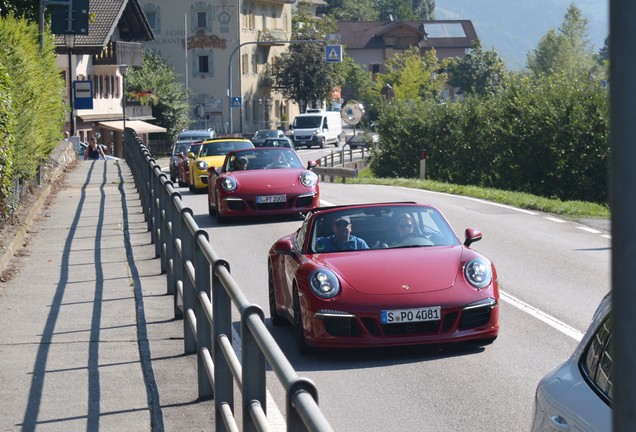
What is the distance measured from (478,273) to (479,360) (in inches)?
28.9

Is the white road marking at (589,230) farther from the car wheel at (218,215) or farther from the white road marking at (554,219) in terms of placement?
the car wheel at (218,215)

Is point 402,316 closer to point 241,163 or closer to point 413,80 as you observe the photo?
point 241,163

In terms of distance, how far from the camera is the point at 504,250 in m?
17.0

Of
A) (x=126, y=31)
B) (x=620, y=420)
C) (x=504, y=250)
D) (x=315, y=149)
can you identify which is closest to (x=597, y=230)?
(x=504, y=250)

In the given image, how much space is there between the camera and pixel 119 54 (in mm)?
70625

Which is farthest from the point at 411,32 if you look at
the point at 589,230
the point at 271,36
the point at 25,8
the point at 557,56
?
the point at 589,230

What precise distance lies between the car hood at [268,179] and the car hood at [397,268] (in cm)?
1100

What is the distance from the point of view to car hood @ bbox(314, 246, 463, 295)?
925cm

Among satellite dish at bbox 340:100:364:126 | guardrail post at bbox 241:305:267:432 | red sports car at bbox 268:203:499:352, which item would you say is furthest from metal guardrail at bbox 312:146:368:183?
guardrail post at bbox 241:305:267:432

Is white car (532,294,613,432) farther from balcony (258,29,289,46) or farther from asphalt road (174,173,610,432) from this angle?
balcony (258,29,289,46)

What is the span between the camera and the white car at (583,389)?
3461 mm

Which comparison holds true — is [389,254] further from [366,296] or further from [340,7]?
[340,7]

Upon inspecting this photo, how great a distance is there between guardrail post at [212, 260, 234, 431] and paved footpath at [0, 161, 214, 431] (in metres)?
0.53

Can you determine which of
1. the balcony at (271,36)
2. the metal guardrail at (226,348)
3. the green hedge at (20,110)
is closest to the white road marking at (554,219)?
the green hedge at (20,110)
